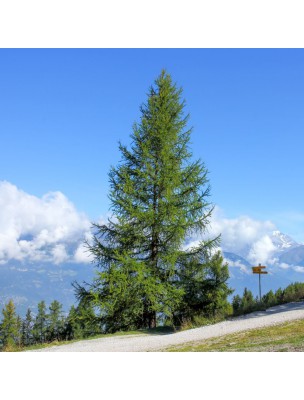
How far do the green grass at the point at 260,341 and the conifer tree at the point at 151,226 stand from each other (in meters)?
4.53

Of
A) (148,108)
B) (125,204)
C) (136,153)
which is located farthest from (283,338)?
(148,108)

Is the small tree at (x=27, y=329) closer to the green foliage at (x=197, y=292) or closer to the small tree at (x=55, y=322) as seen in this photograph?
the small tree at (x=55, y=322)

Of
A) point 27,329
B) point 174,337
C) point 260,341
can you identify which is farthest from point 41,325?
point 260,341

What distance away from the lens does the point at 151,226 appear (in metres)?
18.9

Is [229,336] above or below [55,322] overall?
above

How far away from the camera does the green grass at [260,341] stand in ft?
34.5

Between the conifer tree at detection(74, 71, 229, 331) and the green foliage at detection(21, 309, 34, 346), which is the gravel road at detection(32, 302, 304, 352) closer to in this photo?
the conifer tree at detection(74, 71, 229, 331)

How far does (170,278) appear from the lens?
62.3ft

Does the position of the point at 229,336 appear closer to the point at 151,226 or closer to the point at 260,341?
the point at 260,341

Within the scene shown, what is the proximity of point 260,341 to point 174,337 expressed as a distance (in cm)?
401
